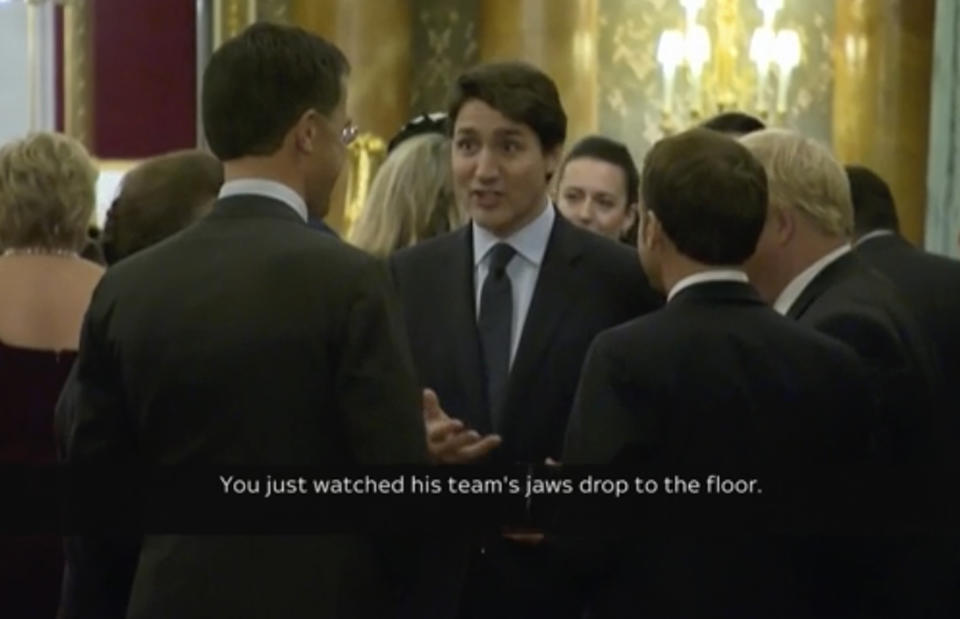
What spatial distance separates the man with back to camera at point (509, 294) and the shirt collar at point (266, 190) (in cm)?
82

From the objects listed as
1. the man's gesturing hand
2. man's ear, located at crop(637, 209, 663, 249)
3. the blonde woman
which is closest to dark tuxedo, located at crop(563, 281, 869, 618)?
man's ear, located at crop(637, 209, 663, 249)

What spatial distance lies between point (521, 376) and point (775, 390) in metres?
0.61

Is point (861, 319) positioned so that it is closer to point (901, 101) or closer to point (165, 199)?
point (165, 199)

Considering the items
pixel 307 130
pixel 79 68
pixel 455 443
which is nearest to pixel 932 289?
pixel 455 443

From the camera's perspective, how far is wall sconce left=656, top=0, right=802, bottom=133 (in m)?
10.4

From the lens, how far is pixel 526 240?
379 centimetres

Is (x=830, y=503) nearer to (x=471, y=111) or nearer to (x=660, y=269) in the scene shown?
(x=660, y=269)

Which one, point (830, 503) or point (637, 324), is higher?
point (637, 324)

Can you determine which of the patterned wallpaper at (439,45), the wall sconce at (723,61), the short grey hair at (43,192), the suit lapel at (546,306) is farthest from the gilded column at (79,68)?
the suit lapel at (546,306)

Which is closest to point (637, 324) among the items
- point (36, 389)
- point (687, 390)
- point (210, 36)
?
point (687, 390)

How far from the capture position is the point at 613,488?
3166 mm

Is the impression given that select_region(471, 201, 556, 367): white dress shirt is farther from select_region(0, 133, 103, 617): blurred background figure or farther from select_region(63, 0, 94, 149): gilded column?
select_region(63, 0, 94, 149): gilded column

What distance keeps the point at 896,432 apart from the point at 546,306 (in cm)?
66

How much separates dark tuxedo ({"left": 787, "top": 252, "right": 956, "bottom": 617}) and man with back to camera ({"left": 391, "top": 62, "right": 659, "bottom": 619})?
0.35 m
